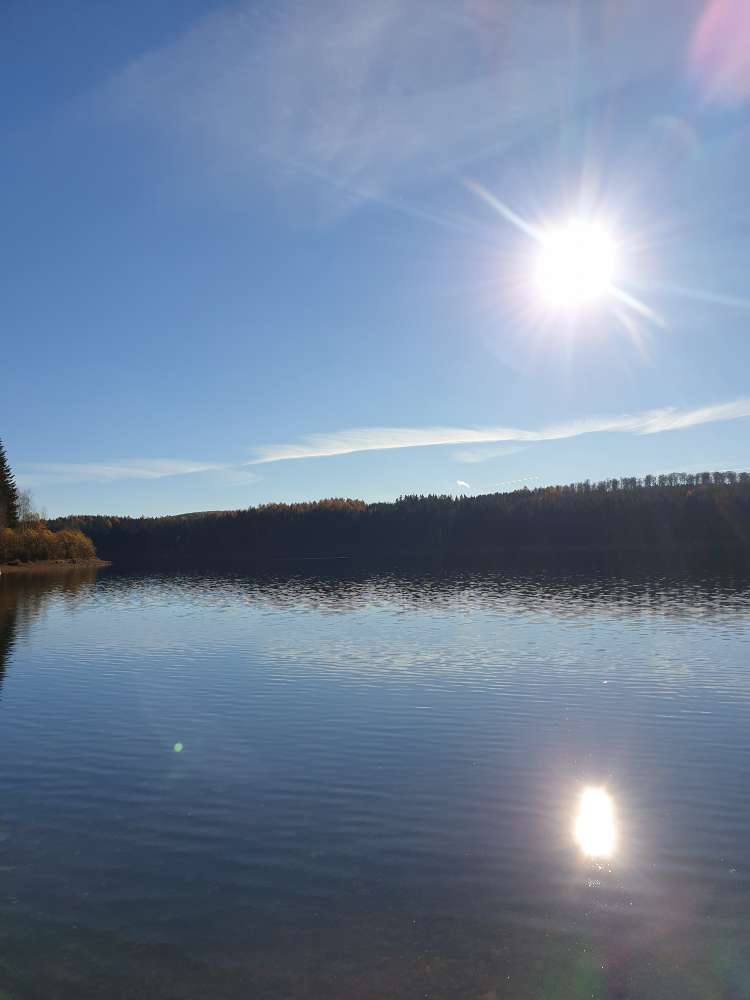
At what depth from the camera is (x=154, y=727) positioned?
1147 inches

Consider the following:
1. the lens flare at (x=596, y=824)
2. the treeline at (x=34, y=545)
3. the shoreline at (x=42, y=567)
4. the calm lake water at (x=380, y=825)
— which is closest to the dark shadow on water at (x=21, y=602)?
the calm lake water at (x=380, y=825)

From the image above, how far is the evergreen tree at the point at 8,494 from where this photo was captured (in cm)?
16750

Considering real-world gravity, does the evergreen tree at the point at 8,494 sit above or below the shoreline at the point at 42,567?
above

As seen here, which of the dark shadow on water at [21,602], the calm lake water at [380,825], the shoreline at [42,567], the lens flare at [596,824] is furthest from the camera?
the shoreline at [42,567]

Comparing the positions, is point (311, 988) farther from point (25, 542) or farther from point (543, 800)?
point (25, 542)

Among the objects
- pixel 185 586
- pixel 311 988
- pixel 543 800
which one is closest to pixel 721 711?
pixel 543 800

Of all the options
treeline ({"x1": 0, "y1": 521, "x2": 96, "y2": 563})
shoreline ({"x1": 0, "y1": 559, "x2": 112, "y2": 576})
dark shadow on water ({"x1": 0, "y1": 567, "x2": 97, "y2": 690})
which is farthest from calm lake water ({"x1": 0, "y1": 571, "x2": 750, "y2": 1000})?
treeline ({"x1": 0, "y1": 521, "x2": 96, "y2": 563})

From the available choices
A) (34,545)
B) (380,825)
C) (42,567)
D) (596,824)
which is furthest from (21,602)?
(34,545)

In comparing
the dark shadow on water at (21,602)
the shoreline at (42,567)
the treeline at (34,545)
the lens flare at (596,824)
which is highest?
the treeline at (34,545)

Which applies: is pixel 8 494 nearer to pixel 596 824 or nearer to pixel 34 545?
pixel 34 545

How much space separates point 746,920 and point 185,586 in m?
113

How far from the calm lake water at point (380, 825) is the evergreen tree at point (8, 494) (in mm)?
138338

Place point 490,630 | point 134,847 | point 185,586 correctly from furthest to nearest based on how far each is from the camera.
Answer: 1. point 185,586
2. point 490,630
3. point 134,847

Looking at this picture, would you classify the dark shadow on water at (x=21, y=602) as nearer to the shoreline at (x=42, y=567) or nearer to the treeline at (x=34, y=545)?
the shoreline at (x=42, y=567)
